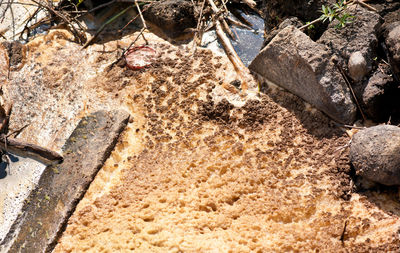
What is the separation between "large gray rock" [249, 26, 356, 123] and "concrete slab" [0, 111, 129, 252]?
146 cm

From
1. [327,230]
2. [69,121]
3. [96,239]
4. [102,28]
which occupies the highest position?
[102,28]

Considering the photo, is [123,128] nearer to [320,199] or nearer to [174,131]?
[174,131]

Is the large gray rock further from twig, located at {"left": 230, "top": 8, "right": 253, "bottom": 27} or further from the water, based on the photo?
twig, located at {"left": 230, "top": 8, "right": 253, "bottom": 27}

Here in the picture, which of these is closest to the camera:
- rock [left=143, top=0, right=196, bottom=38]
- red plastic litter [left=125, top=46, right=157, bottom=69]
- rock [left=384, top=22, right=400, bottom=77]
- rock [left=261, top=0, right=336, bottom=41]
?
rock [left=384, top=22, right=400, bottom=77]

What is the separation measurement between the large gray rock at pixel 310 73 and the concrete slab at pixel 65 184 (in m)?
1.46

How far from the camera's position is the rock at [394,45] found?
10.9 feet

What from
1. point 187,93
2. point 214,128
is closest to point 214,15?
point 187,93

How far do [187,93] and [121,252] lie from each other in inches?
61.4

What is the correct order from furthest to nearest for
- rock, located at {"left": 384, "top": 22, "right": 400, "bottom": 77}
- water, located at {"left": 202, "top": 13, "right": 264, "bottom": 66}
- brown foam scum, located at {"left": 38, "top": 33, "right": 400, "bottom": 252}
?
water, located at {"left": 202, "top": 13, "right": 264, "bottom": 66}
rock, located at {"left": 384, "top": 22, "right": 400, "bottom": 77}
brown foam scum, located at {"left": 38, "top": 33, "right": 400, "bottom": 252}

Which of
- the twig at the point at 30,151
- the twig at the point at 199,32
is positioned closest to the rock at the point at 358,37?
the twig at the point at 199,32

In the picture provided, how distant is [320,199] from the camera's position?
121 inches

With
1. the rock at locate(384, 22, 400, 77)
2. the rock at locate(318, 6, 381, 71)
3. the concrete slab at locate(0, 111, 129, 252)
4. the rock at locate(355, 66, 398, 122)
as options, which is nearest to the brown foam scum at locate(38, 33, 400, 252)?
the concrete slab at locate(0, 111, 129, 252)

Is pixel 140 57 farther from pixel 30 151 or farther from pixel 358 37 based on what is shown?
pixel 358 37

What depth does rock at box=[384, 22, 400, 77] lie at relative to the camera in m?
3.31
